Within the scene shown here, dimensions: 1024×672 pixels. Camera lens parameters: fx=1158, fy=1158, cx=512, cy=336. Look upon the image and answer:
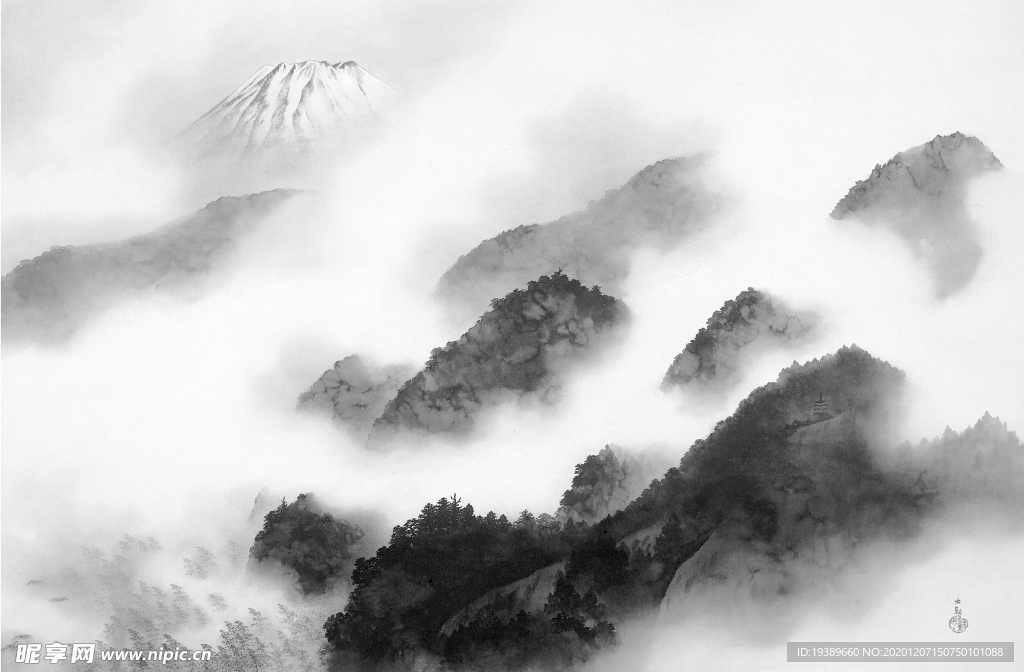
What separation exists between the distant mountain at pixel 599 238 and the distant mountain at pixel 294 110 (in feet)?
4.09

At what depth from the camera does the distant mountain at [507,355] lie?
725cm

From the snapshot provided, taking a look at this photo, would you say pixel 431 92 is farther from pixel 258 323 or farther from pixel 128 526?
pixel 128 526

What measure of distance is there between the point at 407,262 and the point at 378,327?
1.54 ft

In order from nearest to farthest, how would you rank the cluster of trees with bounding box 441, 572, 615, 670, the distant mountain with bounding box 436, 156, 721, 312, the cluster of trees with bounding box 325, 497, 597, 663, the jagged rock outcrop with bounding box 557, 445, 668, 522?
1. the cluster of trees with bounding box 441, 572, 615, 670
2. the cluster of trees with bounding box 325, 497, 597, 663
3. the jagged rock outcrop with bounding box 557, 445, 668, 522
4. the distant mountain with bounding box 436, 156, 721, 312

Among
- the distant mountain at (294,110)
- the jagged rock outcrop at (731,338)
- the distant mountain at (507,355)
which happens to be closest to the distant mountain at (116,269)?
the distant mountain at (294,110)

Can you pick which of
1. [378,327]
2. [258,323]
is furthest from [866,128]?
[258,323]

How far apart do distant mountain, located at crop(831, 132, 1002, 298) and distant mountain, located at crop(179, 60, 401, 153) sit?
3.15 meters

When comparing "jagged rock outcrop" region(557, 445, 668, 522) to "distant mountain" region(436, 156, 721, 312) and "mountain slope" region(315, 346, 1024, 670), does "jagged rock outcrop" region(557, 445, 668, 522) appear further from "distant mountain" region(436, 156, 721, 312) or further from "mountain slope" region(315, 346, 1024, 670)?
"distant mountain" region(436, 156, 721, 312)

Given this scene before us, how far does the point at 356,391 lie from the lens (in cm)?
730

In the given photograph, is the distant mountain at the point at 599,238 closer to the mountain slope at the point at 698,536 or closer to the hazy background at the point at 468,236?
the hazy background at the point at 468,236

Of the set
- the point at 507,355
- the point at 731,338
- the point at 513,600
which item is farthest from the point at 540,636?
the point at 731,338

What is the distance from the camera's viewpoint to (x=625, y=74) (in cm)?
765

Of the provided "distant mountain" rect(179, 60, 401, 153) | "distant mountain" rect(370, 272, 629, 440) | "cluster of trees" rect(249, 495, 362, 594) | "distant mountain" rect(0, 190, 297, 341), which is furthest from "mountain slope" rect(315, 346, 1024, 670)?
"distant mountain" rect(179, 60, 401, 153)

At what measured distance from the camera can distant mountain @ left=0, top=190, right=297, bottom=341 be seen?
24.6 ft
